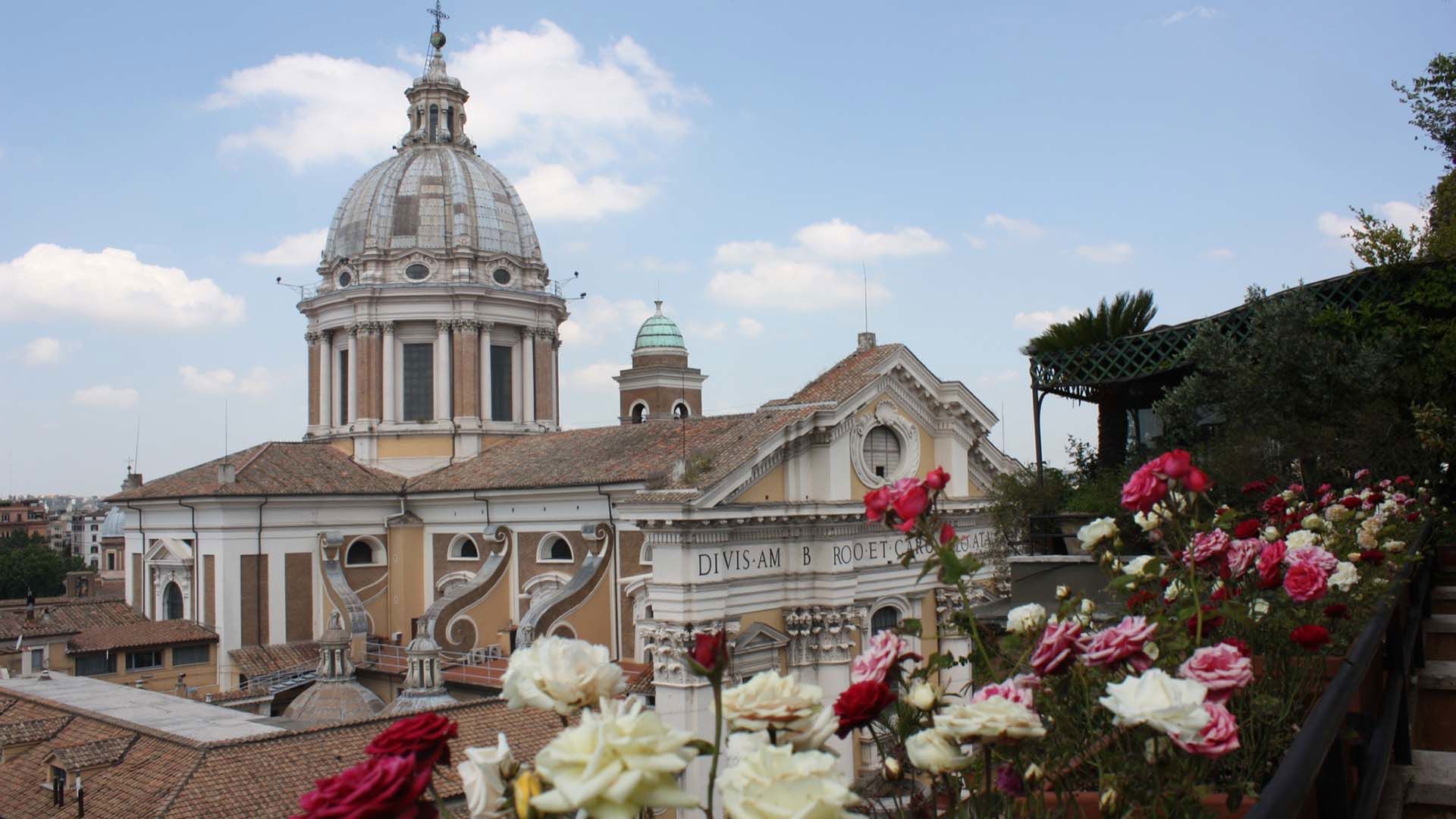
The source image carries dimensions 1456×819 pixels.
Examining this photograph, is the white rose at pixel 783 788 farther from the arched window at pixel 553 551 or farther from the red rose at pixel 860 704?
the arched window at pixel 553 551

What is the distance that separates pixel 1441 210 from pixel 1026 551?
25.5ft

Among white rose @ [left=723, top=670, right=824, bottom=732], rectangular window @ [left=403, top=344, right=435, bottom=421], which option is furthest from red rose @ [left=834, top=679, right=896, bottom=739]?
rectangular window @ [left=403, top=344, right=435, bottom=421]

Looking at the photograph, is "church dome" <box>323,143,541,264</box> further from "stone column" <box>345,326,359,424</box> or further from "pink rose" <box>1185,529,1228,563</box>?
"pink rose" <box>1185,529,1228,563</box>

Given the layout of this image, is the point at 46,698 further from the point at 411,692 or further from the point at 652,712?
the point at 652,712

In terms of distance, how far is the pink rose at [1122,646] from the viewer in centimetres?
218

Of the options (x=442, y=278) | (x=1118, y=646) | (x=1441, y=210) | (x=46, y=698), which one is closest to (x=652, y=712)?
(x=1118, y=646)

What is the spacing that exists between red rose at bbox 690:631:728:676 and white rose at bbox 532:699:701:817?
0.32 m

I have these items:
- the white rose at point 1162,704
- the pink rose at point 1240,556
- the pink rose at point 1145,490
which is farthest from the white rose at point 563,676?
the pink rose at point 1240,556

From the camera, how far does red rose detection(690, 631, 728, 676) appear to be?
183 centimetres

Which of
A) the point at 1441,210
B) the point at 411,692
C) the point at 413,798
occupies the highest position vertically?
the point at 1441,210

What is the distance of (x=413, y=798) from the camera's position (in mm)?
1503

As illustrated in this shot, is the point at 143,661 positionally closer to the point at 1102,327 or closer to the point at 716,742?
the point at 1102,327

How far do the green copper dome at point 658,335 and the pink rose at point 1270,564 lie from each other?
30.2 meters

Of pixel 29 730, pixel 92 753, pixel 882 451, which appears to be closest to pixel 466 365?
pixel 882 451
